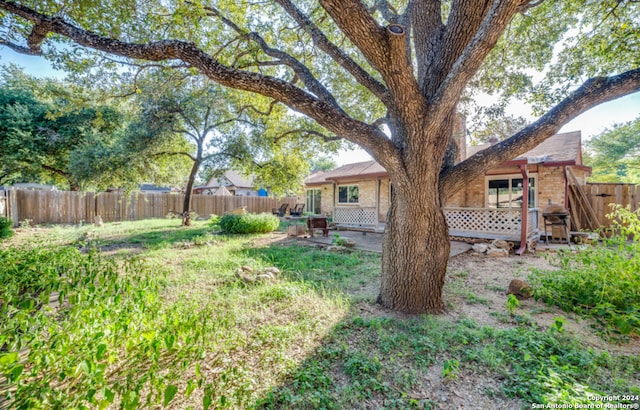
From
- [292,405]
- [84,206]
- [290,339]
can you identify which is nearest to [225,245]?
[290,339]

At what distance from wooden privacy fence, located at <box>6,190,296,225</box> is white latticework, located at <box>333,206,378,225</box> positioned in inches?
392

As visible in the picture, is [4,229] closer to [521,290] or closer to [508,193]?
[521,290]

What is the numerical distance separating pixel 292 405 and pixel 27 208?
18.2 m

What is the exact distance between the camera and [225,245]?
7801mm

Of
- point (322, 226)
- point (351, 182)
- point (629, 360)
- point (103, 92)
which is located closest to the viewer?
point (629, 360)

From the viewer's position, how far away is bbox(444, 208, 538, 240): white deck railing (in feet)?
25.8

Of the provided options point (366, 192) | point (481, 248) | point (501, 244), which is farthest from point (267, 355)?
point (366, 192)

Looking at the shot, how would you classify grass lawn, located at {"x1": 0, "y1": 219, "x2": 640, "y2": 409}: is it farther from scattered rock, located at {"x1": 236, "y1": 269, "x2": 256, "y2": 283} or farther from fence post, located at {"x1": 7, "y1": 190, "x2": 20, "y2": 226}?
fence post, located at {"x1": 7, "y1": 190, "x2": 20, "y2": 226}

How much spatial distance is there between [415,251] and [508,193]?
9223 millimetres

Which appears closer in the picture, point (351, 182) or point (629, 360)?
point (629, 360)

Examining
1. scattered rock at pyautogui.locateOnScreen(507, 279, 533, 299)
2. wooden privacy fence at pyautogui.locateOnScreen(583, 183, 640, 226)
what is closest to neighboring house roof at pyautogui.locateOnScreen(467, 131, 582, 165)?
wooden privacy fence at pyautogui.locateOnScreen(583, 183, 640, 226)

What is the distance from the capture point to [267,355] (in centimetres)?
237

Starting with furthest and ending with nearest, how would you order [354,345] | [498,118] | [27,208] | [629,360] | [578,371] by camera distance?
1. [27,208]
2. [498,118]
3. [354,345]
4. [629,360]
5. [578,371]

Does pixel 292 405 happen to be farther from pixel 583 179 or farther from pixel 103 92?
pixel 583 179
